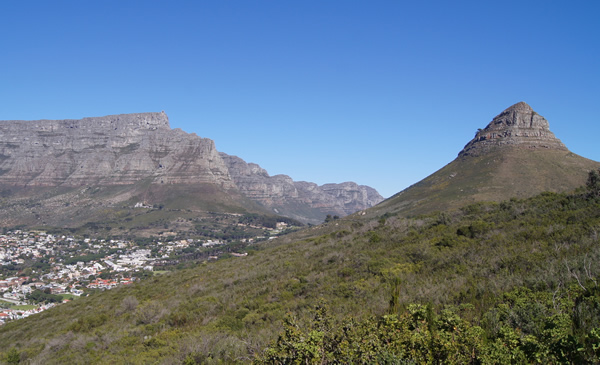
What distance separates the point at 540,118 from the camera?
8212 centimetres

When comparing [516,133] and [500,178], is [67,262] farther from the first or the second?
[516,133]

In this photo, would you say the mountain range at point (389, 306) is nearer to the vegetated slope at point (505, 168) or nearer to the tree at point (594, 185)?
the tree at point (594, 185)

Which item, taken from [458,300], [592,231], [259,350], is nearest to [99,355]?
[259,350]

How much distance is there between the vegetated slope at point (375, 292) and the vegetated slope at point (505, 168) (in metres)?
31.4

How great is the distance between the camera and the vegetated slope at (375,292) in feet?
38.4

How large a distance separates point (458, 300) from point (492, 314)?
10.4 feet

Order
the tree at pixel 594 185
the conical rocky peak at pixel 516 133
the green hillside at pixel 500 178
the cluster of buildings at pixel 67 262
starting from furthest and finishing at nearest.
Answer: the conical rocky peak at pixel 516 133 → the cluster of buildings at pixel 67 262 → the green hillside at pixel 500 178 → the tree at pixel 594 185

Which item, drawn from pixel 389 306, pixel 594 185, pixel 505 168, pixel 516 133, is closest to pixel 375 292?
pixel 389 306

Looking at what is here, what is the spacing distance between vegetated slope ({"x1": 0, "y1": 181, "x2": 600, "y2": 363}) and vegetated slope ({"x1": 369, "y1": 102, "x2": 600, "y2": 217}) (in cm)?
3139

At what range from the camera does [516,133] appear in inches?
3127

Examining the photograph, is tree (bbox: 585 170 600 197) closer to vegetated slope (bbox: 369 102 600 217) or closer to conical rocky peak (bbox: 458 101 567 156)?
vegetated slope (bbox: 369 102 600 217)

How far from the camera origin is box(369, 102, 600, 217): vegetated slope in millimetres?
59000

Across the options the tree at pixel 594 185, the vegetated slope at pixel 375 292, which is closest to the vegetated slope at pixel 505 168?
the tree at pixel 594 185

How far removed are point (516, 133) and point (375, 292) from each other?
78.6 m
